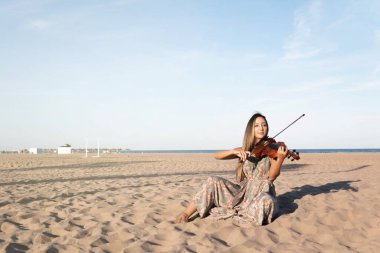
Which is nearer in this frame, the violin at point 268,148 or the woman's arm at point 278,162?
the woman's arm at point 278,162

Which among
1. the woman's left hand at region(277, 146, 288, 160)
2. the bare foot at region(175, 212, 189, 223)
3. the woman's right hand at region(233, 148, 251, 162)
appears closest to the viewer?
the woman's left hand at region(277, 146, 288, 160)

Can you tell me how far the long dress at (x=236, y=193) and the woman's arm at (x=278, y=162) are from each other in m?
0.08

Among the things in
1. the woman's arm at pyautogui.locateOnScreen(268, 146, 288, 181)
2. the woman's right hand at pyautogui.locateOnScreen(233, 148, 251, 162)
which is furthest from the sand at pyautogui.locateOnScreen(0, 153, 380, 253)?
the woman's right hand at pyautogui.locateOnScreen(233, 148, 251, 162)

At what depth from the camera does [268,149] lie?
178 inches

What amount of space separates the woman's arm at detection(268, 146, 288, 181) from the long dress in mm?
81

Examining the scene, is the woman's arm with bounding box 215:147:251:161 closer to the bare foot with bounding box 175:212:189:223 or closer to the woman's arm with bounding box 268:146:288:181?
the woman's arm with bounding box 268:146:288:181

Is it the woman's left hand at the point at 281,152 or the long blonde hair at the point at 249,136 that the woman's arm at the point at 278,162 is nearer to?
the woman's left hand at the point at 281,152

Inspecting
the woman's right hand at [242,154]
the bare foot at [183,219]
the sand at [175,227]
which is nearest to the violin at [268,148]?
the woman's right hand at [242,154]

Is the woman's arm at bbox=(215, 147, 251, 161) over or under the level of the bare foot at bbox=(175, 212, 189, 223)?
over

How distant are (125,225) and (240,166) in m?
1.76

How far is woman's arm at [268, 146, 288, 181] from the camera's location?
4363 millimetres

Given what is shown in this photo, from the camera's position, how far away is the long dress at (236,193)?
4.59m

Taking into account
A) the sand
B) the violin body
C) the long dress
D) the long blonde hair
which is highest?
the long blonde hair

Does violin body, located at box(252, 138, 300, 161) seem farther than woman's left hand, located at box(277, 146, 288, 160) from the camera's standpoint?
Yes
